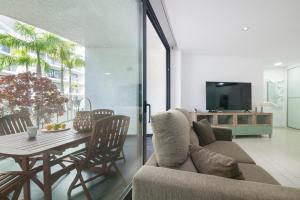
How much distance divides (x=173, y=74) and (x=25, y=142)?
395 centimetres

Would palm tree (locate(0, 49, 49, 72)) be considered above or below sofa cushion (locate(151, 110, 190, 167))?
above

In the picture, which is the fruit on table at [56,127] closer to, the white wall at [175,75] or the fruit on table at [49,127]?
the fruit on table at [49,127]

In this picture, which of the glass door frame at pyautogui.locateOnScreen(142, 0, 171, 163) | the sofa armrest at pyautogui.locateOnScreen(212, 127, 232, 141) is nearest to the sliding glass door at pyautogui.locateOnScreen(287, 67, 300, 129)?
the glass door frame at pyautogui.locateOnScreen(142, 0, 171, 163)

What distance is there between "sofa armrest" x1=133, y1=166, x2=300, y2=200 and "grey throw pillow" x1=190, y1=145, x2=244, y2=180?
63 millimetres

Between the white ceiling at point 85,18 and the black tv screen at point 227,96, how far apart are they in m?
3.44

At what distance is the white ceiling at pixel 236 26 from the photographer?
239 cm

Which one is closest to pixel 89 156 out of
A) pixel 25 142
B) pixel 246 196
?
pixel 25 142

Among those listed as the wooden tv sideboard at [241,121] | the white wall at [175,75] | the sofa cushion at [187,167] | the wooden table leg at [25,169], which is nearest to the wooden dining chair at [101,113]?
the wooden table leg at [25,169]

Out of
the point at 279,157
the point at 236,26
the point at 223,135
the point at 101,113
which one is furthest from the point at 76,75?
the point at 279,157

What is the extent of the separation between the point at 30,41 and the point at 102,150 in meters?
0.97

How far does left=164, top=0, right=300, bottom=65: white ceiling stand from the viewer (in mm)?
2392

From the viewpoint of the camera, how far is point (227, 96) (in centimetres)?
488

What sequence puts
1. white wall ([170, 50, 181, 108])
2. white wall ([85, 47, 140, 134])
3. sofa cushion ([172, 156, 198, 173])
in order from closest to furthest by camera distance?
sofa cushion ([172, 156, 198, 173]) → white wall ([85, 47, 140, 134]) → white wall ([170, 50, 181, 108])

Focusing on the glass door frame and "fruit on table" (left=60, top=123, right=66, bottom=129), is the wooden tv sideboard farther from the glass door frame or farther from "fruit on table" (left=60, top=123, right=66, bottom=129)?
"fruit on table" (left=60, top=123, right=66, bottom=129)
